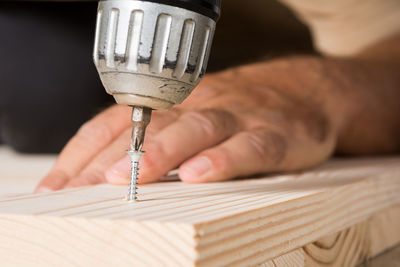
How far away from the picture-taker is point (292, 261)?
0.34 m

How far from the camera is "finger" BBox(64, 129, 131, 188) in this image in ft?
1.57

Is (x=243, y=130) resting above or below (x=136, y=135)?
above

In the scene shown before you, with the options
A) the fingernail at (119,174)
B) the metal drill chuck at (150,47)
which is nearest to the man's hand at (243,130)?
the fingernail at (119,174)

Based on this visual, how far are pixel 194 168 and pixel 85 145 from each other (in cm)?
14

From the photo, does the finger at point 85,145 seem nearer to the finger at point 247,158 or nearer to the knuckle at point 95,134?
the knuckle at point 95,134

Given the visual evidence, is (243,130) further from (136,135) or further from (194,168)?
(136,135)

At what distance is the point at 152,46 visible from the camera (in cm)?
28

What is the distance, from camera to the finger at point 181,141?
444 mm

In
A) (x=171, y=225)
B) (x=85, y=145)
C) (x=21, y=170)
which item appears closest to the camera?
(x=171, y=225)

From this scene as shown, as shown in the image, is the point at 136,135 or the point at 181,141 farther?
the point at 181,141

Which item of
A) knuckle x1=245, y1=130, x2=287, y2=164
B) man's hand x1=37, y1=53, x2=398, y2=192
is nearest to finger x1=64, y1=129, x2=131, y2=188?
Result: man's hand x1=37, y1=53, x2=398, y2=192

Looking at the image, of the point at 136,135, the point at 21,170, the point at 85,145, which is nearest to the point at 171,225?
the point at 136,135

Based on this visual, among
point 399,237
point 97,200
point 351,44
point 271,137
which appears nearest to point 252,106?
point 271,137

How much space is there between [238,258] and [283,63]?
61 cm
